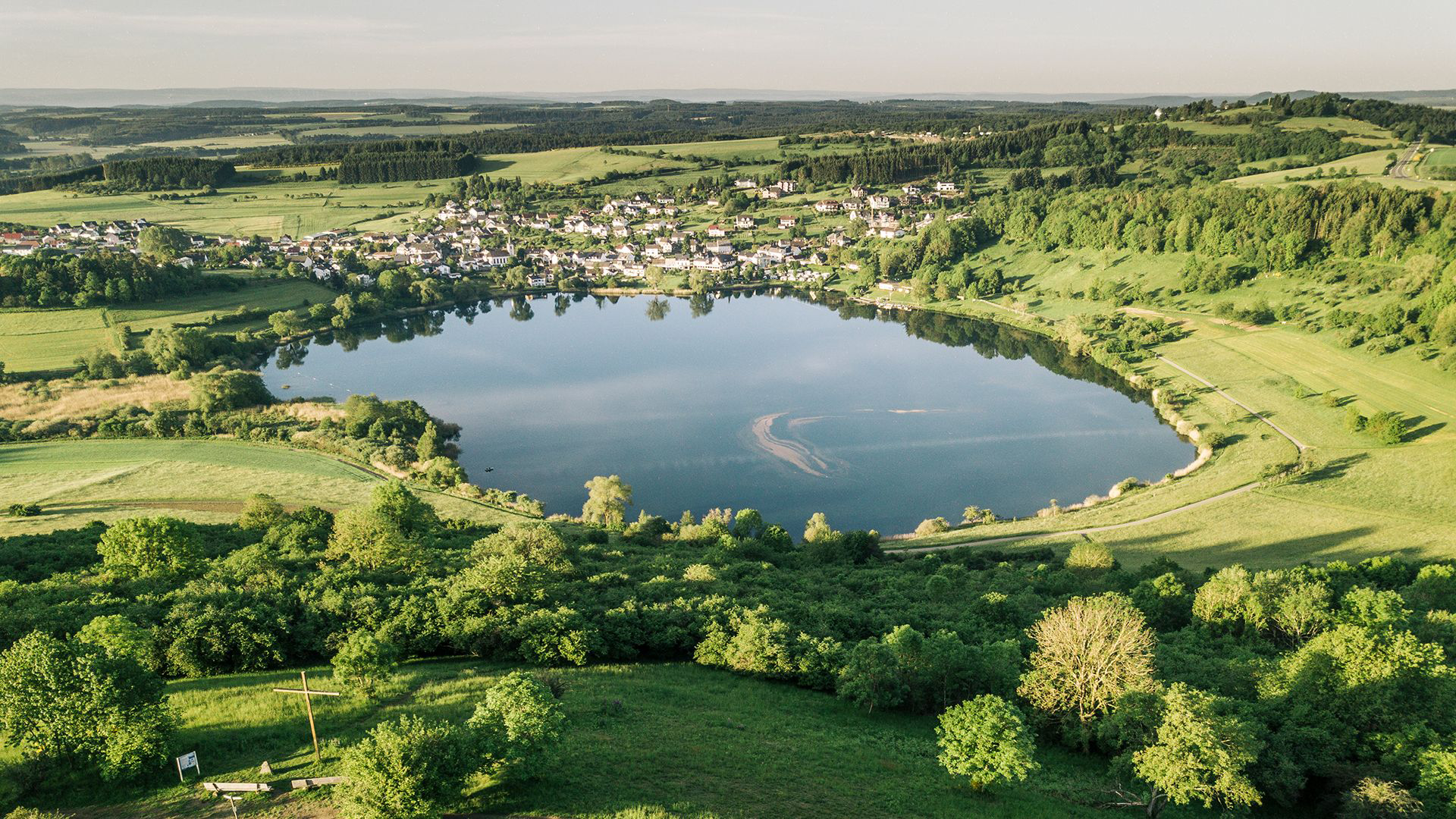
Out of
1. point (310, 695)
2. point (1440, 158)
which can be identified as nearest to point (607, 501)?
point (310, 695)

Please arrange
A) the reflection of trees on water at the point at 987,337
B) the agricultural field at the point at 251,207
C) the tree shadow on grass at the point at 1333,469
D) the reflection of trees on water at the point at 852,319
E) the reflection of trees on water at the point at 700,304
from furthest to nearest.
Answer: the agricultural field at the point at 251,207 < the reflection of trees on water at the point at 700,304 < the reflection of trees on water at the point at 852,319 < the reflection of trees on water at the point at 987,337 < the tree shadow on grass at the point at 1333,469

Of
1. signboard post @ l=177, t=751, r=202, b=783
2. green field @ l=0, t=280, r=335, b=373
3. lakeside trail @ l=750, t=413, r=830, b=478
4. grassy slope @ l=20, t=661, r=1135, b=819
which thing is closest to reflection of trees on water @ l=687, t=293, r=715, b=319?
lakeside trail @ l=750, t=413, r=830, b=478

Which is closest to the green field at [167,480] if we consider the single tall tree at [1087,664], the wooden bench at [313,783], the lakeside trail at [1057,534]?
the lakeside trail at [1057,534]

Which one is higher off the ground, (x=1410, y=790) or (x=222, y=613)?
(x=222, y=613)

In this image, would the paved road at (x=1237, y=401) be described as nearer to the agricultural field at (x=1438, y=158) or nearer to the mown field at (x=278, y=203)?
the agricultural field at (x=1438, y=158)

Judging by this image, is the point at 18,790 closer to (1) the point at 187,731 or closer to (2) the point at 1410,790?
(1) the point at 187,731

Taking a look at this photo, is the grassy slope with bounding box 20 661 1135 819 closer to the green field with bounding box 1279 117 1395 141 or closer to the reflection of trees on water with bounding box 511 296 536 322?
the reflection of trees on water with bounding box 511 296 536 322

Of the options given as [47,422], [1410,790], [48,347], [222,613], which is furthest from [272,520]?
[48,347]
